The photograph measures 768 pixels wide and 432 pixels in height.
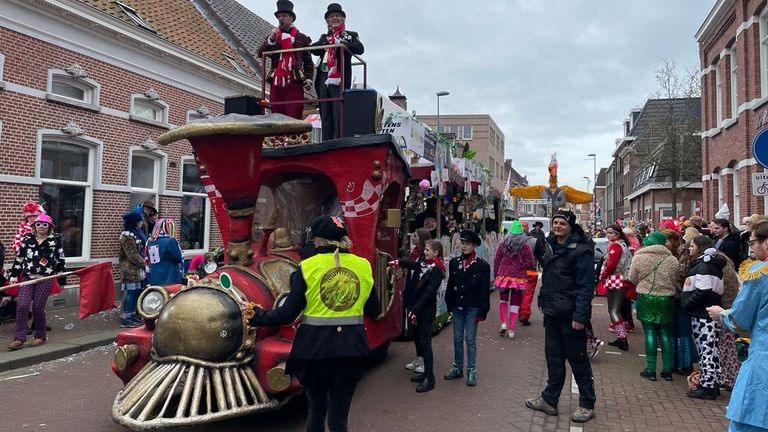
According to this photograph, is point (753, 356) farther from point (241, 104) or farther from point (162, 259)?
point (162, 259)

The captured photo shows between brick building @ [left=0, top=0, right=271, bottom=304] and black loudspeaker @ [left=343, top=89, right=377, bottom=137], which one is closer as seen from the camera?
black loudspeaker @ [left=343, top=89, right=377, bottom=137]

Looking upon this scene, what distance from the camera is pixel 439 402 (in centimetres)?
536

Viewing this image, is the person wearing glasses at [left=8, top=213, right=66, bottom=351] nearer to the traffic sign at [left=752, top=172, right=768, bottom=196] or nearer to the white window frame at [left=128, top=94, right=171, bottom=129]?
the white window frame at [left=128, top=94, right=171, bottom=129]

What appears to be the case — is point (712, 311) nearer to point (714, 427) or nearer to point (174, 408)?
point (714, 427)

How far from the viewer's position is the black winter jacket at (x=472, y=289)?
19.4ft

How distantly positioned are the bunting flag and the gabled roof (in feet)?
23.8

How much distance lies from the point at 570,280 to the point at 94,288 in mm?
5338

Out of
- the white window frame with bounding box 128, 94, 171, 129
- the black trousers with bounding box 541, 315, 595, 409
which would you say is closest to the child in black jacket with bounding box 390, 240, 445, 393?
the black trousers with bounding box 541, 315, 595, 409

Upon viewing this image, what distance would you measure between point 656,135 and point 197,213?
2152 centimetres

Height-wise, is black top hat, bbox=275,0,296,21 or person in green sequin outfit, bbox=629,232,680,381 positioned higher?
black top hat, bbox=275,0,296,21

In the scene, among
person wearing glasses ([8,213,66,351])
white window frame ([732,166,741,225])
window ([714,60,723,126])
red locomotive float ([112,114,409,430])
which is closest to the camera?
red locomotive float ([112,114,409,430])

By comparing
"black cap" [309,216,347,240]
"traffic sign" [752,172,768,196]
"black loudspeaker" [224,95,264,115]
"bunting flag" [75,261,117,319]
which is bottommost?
"bunting flag" [75,261,117,319]

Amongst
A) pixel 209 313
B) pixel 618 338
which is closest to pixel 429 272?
pixel 209 313

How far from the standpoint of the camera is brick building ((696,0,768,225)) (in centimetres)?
1348
